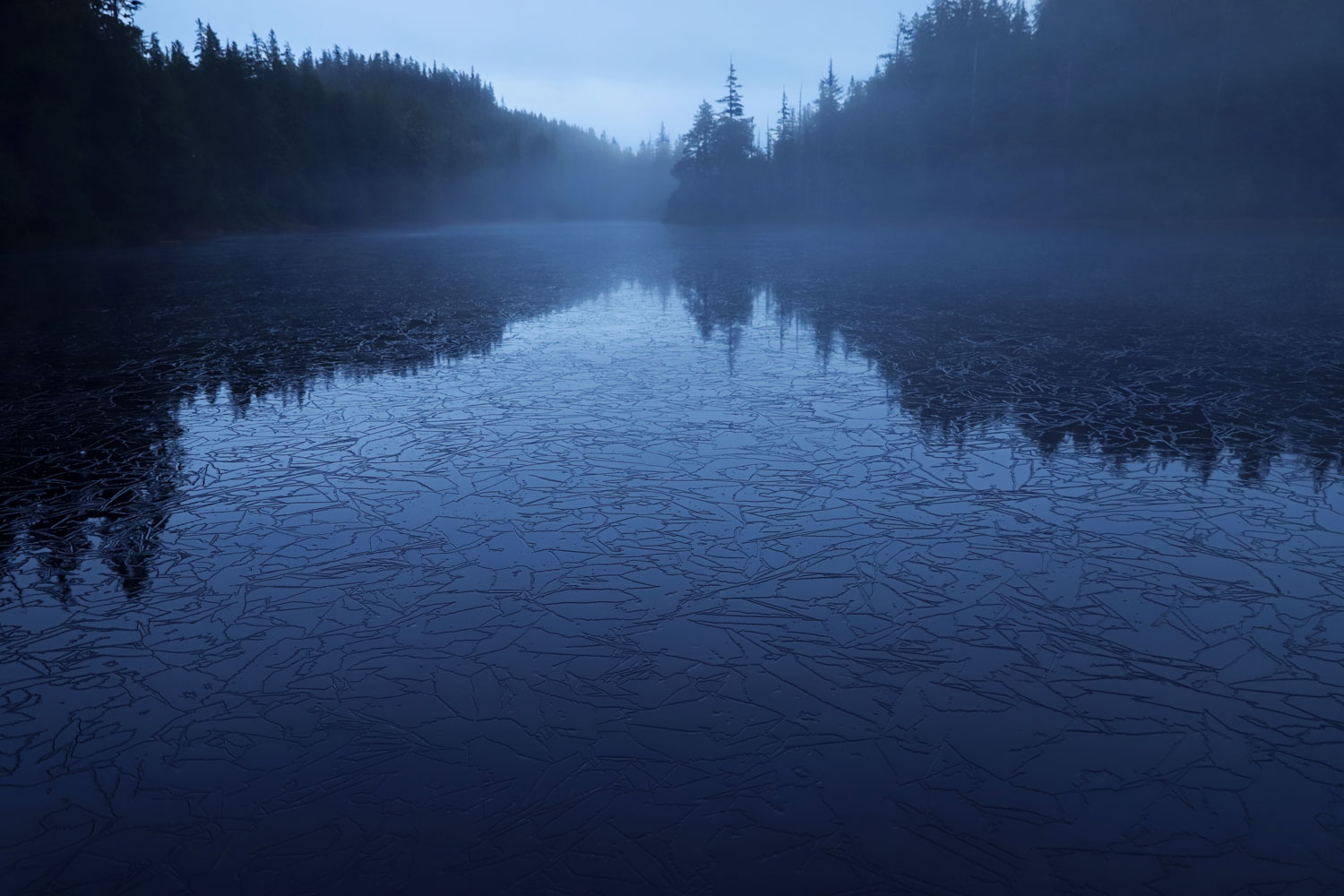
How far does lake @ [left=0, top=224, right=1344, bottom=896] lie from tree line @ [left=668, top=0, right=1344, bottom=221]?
1324 inches

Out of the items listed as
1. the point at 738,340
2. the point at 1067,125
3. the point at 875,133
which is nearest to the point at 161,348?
the point at 738,340

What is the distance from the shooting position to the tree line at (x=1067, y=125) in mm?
35688

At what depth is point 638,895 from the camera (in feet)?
8.52

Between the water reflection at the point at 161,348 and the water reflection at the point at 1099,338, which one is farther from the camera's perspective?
the water reflection at the point at 1099,338

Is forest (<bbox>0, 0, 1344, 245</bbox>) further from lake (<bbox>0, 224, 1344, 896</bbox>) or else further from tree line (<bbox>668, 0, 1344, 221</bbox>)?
lake (<bbox>0, 224, 1344, 896</bbox>)

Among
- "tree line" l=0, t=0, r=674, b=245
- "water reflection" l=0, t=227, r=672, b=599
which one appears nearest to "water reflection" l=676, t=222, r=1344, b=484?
"water reflection" l=0, t=227, r=672, b=599

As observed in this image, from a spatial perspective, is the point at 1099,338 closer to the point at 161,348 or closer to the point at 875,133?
the point at 161,348

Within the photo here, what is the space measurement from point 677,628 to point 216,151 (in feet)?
188

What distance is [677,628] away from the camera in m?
4.14

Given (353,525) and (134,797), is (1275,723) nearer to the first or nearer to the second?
(134,797)

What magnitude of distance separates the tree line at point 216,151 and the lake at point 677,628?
1082 inches

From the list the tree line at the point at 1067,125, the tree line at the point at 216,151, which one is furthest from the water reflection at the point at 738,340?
the tree line at the point at 1067,125

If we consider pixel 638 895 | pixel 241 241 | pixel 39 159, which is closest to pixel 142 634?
pixel 638 895

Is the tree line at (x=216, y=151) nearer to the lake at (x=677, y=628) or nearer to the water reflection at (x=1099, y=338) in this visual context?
the water reflection at (x=1099, y=338)
